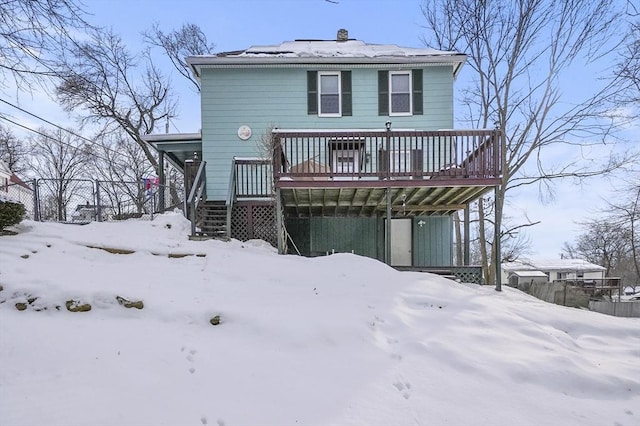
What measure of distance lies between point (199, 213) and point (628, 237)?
15.4m

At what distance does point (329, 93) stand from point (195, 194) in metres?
5.06

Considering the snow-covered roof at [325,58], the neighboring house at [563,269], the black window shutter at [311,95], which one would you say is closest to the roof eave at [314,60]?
the snow-covered roof at [325,58]

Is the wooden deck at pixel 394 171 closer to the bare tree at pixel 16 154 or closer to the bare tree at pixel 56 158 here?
the bare tree at pixel 56 158

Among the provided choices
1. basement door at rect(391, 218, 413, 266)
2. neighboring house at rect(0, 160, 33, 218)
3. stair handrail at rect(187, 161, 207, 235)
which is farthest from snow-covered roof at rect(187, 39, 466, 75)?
neighboring house at rect(0, 160, 33, 218)

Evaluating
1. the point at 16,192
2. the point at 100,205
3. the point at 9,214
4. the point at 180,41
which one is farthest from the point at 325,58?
the point at 180,41

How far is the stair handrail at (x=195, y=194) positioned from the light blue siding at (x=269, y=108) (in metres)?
0.58

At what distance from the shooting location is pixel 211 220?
32.2ft

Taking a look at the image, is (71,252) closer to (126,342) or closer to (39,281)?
(39,281)

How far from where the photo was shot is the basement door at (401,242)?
1138cm

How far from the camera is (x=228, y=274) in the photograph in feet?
19.4

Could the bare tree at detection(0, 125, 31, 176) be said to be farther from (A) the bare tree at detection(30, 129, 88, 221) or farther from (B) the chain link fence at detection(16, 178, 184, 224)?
(B) the chain link fence at detection(16, 178, 184, 224)

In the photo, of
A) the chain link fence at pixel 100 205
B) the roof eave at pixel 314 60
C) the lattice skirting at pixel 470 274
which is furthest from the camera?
the roof eave at pixel 314 60

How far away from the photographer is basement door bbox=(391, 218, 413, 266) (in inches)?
448

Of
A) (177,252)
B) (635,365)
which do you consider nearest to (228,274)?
(177,252)
